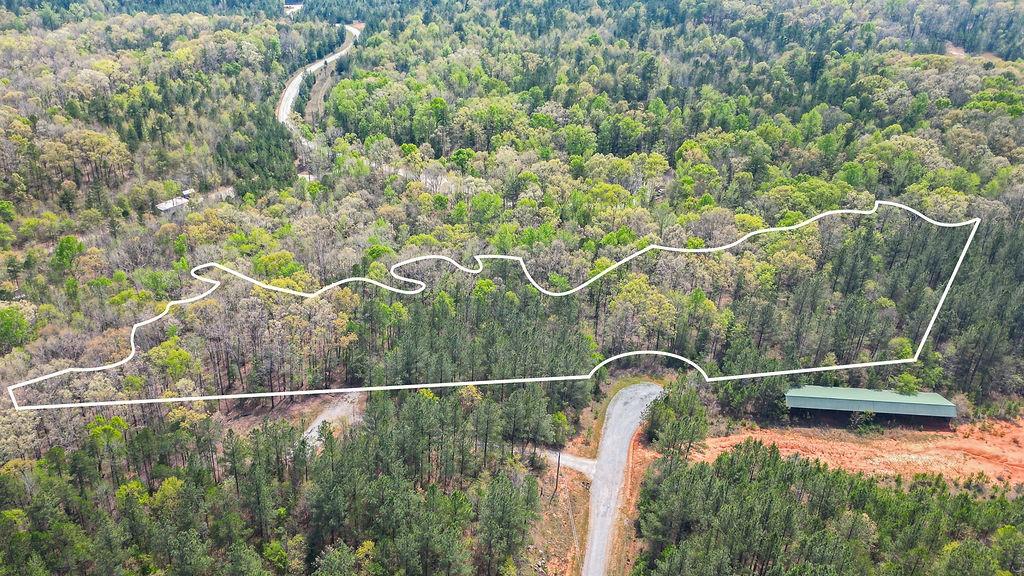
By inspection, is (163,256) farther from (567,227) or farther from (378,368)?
(567,227)

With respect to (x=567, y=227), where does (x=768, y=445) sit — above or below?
below

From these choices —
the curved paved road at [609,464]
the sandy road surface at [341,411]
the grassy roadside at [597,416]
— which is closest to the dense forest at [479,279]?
the grassy roadside at [597,416]

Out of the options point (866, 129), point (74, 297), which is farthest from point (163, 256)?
point (866, 129)

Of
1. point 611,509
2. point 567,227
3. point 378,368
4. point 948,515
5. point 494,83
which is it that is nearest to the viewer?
point 948,515

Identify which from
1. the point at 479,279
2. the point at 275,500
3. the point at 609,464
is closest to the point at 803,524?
the point at 609,464

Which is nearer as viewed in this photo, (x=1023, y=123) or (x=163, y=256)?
(x=163, y=256)

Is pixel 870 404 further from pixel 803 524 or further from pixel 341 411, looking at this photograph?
pixel 341 411

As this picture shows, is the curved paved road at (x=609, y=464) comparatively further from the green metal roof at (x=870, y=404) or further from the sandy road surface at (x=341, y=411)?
the sandy road surface at (x=341, y=411)
